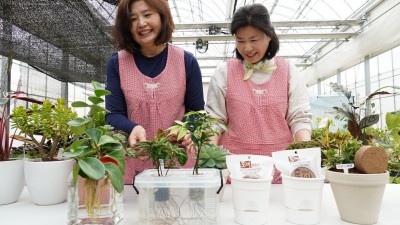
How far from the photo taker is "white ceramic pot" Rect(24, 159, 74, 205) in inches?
33.9

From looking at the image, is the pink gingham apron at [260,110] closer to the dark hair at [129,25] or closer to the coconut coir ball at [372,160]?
the dark hair at [129,25]

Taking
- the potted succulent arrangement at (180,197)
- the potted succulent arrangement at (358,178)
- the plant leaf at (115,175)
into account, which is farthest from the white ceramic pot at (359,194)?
the plant leaf at (115,175)

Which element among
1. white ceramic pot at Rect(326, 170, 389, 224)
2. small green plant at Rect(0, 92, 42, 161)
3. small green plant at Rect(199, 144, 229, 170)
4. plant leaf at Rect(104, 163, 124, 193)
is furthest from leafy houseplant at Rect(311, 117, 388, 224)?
small green plant at Rect(0, 92, 42, 161)

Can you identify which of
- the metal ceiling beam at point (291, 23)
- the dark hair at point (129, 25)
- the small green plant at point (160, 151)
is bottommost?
the small green plant at point (160, 151)

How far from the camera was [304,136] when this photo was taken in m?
1.32

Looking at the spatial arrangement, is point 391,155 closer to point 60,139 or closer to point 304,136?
point 304,136

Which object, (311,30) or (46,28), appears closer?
(46,28)

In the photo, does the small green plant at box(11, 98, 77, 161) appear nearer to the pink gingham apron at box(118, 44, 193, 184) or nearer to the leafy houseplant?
the pink gingham apron at box(118, 44, 193, 184)

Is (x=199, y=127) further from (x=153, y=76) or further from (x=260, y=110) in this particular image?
(x=260, y=110)

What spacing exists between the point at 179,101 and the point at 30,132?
0.61 metres

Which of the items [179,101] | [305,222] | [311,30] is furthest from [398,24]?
[305,222]

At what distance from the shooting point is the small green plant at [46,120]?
869 millimetres

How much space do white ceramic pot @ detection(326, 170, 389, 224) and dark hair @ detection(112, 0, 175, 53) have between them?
2.70ft

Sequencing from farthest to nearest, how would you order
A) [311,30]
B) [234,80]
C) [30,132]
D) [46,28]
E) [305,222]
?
[311,30], [46,28], [234,80], [30,132], [305,222]
